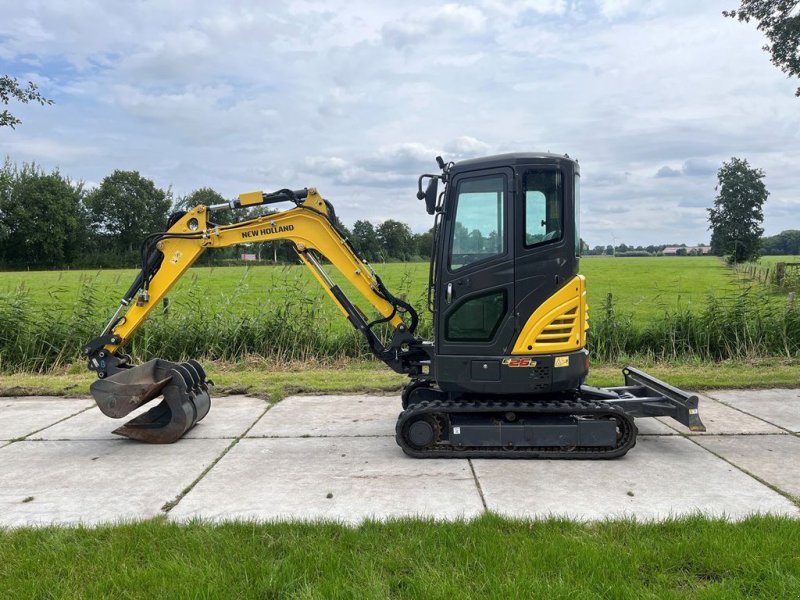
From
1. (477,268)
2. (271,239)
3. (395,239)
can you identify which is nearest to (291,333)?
(271,239)

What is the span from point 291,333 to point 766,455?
7090mm

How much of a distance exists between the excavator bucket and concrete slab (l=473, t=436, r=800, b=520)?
2899 mm

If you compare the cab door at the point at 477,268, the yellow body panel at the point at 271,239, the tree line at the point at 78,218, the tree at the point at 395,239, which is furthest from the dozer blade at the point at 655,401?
the tree line at the point at 78,218

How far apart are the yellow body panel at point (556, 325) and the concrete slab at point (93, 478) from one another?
9.76ft

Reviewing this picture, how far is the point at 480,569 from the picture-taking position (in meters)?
3.29

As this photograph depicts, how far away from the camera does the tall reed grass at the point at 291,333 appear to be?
9906 millimetres

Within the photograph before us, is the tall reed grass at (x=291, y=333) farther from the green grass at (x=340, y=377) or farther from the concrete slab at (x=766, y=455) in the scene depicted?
the concrete slab at (x=766, y=455)

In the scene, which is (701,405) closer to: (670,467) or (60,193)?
(670,467)

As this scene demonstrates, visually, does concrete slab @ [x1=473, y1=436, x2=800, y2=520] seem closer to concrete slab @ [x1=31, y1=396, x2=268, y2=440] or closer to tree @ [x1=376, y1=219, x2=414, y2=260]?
concrete slab @ [x1=31, y1=396, x2=268, y2=440]

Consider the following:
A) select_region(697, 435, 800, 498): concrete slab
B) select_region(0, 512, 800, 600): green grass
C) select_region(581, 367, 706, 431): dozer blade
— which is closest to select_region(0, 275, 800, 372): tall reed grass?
select_region(581, 367, 706, 431): dozer blade

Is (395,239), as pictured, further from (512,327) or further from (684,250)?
(684,250)

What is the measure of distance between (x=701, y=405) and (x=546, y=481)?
11.1 ft

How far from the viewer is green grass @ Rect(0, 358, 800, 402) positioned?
315 inches

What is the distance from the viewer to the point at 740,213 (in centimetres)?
7288
